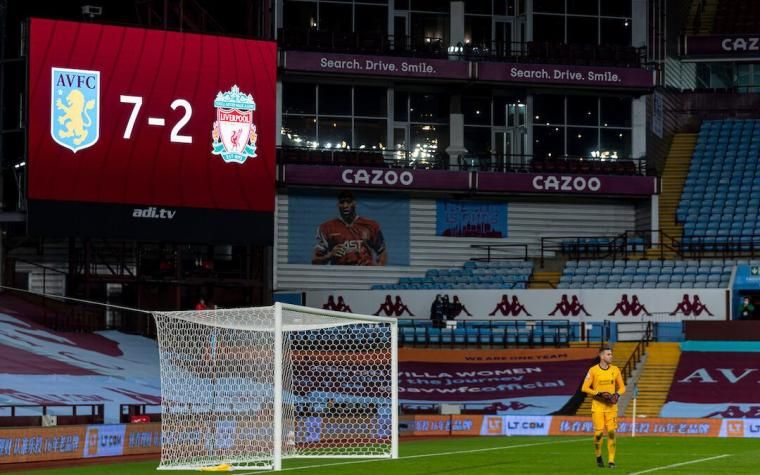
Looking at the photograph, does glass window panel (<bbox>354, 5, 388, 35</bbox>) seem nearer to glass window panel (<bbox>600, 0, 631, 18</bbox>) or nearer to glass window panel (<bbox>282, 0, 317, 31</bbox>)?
glass window panel (<bbox>282, 0, 317, 31</bbox>)

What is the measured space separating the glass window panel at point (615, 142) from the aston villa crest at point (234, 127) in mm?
14477

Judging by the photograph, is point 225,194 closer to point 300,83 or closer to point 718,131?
point 300,83

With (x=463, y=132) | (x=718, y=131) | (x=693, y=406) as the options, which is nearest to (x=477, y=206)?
(x=463, y=132)

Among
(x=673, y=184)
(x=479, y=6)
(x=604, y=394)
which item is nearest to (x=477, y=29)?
(x=479, y=6)

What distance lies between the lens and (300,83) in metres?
44.6

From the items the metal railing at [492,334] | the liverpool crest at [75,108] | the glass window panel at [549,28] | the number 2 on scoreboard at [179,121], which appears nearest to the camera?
the liverpool crest at [75,108]

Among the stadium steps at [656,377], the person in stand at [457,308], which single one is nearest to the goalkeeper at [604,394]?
the stadium steps at [656,377]

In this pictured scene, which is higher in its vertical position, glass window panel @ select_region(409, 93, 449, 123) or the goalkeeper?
glass window panel @ select_region(409, 93, 449, 123)

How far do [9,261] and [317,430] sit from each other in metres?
16.2

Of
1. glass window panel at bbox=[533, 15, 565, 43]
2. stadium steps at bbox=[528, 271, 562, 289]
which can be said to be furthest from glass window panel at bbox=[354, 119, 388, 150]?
stadium steps at bbox=[528, 271, 562, 289]

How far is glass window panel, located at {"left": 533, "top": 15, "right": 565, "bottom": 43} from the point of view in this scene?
4728 cm

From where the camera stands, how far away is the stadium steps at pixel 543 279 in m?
42.8

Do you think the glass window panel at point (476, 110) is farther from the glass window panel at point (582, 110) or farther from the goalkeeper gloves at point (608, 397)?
the goalkeeper gloves at point (608, 397)

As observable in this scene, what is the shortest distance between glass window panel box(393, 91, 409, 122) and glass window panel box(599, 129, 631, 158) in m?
6.40
